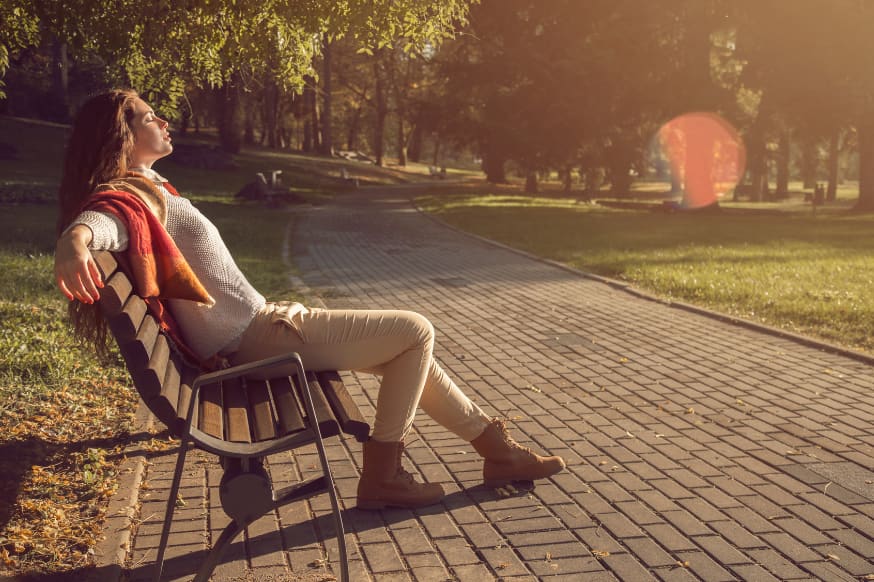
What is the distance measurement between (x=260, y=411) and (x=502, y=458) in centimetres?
143

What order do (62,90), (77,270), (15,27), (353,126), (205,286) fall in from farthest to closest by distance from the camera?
(353,126), (62,90), (15,27), (205,286), (77,270)

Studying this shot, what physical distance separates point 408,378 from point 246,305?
810 millimetres

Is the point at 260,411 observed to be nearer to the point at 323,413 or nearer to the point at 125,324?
the point at 323,413

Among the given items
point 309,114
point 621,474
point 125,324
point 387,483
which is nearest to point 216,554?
point 125,324

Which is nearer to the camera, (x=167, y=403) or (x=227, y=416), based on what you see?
(x=167, y=403)

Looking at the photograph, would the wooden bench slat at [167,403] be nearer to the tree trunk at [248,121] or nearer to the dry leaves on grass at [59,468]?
the dry leaves on grass at [59,468]

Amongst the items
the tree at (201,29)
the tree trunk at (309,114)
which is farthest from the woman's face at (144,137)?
the tree trunk at (309,114)

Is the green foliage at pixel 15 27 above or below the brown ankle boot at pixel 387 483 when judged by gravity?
above

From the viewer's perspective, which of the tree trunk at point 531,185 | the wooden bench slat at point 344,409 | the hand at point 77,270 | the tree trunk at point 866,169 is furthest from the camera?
the tree trunk at point 531,185

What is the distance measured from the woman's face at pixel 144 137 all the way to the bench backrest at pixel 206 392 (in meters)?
0.64

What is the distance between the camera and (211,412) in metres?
3.36

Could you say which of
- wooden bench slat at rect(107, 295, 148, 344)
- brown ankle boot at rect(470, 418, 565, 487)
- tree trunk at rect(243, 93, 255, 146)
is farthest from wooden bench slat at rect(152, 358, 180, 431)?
tree trunk at rect(243, 93, 255, 146)

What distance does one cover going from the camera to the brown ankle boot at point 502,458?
4.40 meters

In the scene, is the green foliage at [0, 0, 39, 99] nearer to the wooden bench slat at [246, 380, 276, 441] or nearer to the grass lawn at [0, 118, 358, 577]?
the grass lawn at [0, 118, 358, 577]
